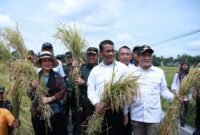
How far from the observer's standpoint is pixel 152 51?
4.90 metres

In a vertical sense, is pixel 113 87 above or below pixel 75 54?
below

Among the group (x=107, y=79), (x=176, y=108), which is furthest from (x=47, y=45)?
(x=176, y=108)

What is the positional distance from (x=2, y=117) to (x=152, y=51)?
2.15 meters

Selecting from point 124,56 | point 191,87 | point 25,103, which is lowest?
point 25,103

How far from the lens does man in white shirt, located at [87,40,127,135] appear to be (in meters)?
4.76

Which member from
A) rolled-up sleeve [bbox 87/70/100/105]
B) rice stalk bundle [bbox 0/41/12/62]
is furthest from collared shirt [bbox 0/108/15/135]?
rolled-up sleeve [bbox 87/70/100/105]

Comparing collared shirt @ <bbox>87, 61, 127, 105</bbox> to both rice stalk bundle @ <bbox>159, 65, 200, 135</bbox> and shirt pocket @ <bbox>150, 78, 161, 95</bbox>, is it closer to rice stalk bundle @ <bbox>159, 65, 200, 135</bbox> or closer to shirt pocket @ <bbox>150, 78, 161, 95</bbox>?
shirt pocket @ <bbox>150, 78, 161, 95</bbox>

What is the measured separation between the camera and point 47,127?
5.31 metres

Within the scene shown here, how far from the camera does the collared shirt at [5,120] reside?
5117mm

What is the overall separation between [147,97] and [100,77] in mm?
641

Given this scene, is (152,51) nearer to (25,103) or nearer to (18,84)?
(18,84)

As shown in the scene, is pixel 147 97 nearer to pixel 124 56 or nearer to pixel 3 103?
pixel 124 56

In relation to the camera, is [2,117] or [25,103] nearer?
[2,117]

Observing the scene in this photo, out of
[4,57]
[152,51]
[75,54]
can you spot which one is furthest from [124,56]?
[4,57]
